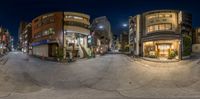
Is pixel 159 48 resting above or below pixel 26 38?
below

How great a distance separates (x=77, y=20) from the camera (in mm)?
43031

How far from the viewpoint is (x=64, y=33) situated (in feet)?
132

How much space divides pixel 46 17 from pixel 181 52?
32.4m

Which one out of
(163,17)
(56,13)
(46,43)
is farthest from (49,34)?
(163,17)

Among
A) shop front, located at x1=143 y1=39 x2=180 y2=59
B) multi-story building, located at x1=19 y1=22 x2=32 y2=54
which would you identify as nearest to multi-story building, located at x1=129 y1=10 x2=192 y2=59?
shop front, located at x1=143 y1=39 x2=180 y2=59

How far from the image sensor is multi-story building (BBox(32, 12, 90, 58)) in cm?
4010

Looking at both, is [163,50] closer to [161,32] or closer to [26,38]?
[161,32]

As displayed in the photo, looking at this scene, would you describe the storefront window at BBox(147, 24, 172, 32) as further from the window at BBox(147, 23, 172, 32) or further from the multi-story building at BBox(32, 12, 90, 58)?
the multi-story building at BBox(32, 12, 90, 58)

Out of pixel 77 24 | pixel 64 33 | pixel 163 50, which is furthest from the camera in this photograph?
pixel 77 24

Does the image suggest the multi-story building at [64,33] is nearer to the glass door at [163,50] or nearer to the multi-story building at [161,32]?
the multi-story building at [161,32]

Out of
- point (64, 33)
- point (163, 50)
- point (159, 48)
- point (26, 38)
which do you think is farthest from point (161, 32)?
point (26, 38)

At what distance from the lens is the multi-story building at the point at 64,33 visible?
40.1 meters

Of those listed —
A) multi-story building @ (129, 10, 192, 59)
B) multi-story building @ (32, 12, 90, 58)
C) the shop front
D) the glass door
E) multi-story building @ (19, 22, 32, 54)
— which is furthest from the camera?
multi-story building @ (19, 22, 32, 54)

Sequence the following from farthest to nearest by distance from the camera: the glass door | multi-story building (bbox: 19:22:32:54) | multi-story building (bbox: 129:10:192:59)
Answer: multi-story building (bbox: 19:22:32:54)
the glass door
multi-story building (bbox: 129:10:192:59)
